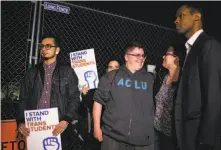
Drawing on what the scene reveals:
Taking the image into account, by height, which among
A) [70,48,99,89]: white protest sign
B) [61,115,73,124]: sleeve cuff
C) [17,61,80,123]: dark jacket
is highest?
[70,48,99,89]: white protest sign

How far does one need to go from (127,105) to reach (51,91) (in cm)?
107

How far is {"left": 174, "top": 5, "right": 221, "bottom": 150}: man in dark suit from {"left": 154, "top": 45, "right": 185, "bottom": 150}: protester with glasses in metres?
0.99

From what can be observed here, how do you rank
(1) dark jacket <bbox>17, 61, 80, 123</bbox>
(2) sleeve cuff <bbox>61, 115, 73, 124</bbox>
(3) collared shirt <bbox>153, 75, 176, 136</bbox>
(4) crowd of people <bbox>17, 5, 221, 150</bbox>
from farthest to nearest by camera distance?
(1) dark jacket <bbox>17, 61, 80, 123</bbox>, (2) sleeve cuff <bbox>61, 115, 73, 124</bbox>, (3) collared shirt <bbox>153, 75, 176, 136</bbox>, (4) crowd of people <bbox>17, 5, 221, 150</bbox>

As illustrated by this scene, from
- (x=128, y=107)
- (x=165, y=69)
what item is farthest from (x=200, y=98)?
(x=165, y=69)

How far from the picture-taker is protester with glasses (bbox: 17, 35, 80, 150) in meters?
3.66

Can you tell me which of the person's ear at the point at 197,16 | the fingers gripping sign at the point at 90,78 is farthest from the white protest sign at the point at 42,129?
the person's ear at the point at 197,16

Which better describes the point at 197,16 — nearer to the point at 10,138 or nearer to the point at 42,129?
the point at 42,129

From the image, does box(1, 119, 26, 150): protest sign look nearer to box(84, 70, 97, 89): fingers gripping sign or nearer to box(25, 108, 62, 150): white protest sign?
box(25, 108, 62, 150): white protest sign

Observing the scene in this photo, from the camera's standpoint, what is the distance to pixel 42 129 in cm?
351

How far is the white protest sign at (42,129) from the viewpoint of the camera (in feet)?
11.4

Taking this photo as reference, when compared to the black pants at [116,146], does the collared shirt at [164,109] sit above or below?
above

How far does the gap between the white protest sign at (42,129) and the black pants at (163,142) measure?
1.25 meters

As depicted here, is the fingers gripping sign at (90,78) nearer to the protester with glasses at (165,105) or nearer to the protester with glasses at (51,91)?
the protester with glasses at (51,91)

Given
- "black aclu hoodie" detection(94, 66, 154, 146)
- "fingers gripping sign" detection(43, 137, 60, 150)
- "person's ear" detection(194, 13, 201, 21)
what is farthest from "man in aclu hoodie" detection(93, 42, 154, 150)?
"person's ear" detection(194, 13, 201, 21)
